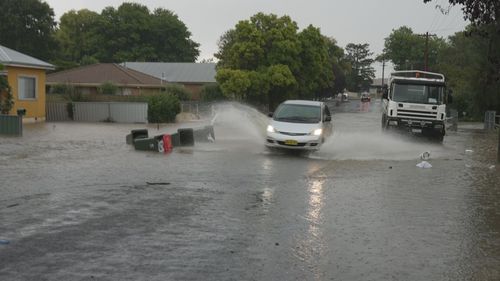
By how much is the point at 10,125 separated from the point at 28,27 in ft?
197

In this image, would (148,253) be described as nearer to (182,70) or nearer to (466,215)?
(466,215)

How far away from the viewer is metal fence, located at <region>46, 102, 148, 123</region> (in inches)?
1380

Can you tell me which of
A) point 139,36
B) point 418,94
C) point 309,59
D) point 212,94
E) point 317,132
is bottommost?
point 317,132

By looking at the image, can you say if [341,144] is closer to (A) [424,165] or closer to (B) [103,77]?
(A) [424,165]

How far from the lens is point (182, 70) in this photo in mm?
76875

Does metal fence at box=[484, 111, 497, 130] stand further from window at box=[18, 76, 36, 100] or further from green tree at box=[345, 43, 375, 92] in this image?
green tree at box=[345, 43, 375, 92]

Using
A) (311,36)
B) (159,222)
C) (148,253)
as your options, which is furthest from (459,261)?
(311,36)

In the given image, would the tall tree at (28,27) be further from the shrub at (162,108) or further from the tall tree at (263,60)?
the shrub at (162,108)

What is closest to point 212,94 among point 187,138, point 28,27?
point 187,138

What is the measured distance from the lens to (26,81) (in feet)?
98.5

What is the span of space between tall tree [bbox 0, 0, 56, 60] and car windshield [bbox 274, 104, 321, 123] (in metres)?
65.2

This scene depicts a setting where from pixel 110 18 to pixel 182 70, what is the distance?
86.0 ft

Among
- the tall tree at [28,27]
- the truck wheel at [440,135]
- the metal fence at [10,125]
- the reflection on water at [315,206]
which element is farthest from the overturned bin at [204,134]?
the tall tree at [28,27]

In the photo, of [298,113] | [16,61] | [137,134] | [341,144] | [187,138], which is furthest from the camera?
[16,61]
